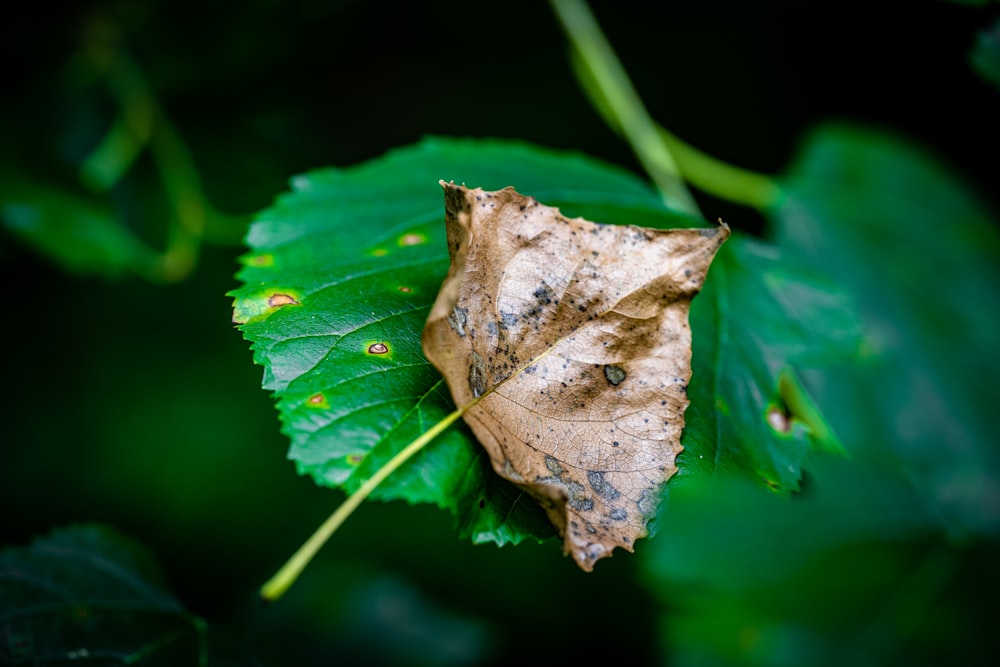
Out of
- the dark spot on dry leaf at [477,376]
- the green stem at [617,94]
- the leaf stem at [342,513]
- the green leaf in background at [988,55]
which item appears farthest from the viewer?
the green stem at [617,94]

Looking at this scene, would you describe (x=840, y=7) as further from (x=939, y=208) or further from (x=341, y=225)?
(x=341, y=225)

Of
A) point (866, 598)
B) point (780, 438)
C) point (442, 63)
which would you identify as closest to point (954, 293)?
point (866, 598)

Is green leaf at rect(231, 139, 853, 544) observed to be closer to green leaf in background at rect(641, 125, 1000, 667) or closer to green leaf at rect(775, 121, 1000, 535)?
green leaf in background at rect(641, 125, 1000, 667)

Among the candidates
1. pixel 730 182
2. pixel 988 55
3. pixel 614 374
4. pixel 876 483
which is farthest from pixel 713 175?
pixel 614 374

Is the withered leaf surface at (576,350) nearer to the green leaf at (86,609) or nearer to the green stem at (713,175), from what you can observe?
the green leaf at (86,609)

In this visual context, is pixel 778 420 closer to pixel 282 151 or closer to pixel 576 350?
pixel 576 350

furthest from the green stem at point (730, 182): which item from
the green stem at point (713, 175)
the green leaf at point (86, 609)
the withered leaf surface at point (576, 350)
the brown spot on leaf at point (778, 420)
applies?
the green leaf at point (86, 609)
